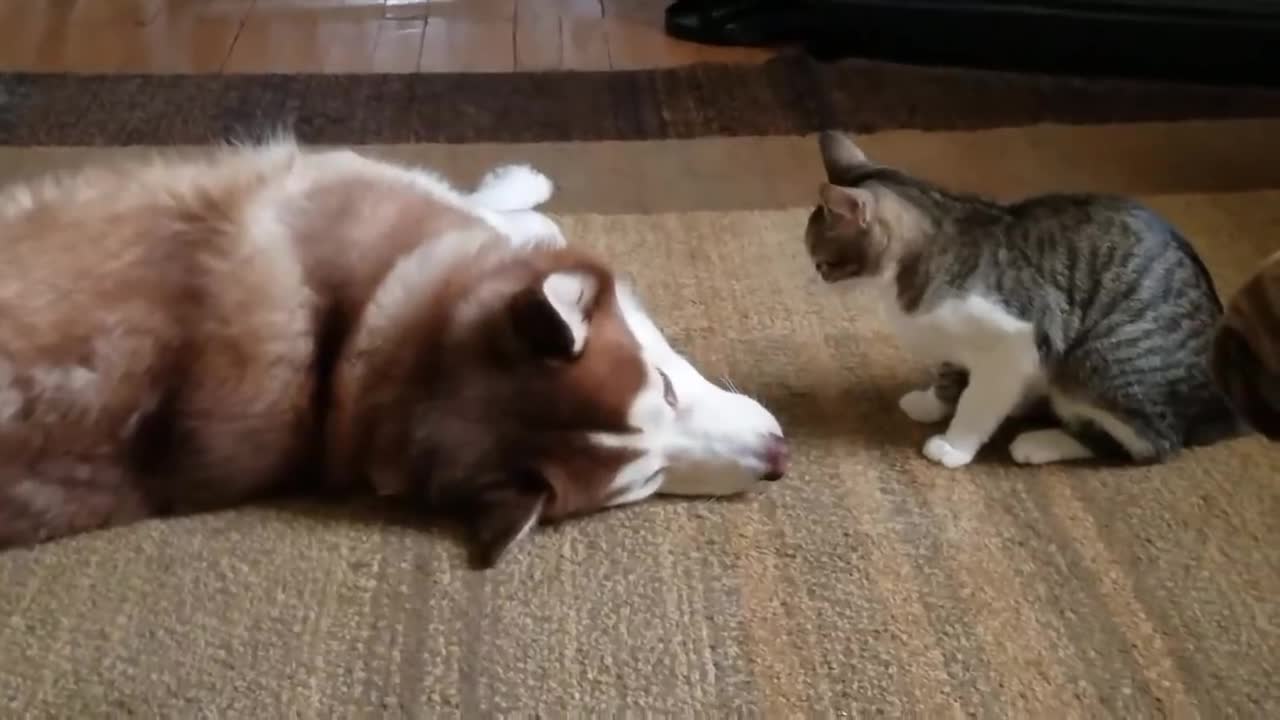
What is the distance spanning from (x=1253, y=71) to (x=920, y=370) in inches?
53.7

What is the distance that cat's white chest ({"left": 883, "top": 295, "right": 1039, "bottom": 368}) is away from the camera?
151 cm

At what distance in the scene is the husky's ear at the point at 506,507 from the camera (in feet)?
4.59

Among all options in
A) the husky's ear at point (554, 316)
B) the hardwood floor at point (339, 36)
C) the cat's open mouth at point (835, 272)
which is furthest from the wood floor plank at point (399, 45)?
the husky's ear at point (554, 316)

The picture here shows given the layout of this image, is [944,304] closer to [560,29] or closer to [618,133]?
[618,133]

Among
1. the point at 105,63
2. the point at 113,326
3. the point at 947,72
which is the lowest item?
the point at 105,63

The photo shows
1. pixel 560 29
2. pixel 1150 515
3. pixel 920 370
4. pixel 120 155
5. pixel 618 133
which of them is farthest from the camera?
pixel 560 29

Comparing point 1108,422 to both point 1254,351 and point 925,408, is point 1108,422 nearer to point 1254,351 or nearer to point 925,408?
point 925,408

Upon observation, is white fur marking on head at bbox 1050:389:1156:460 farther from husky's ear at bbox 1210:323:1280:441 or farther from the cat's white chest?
husky's ear at bbox 1210:323:1280:441

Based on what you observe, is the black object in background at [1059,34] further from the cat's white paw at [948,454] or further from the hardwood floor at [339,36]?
the cat's white paw at [948,454]

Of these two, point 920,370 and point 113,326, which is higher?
point 113,326

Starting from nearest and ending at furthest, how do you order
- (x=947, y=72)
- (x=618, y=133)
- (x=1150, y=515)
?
(x=1150, y=515) < (x=618, y=133) < (x=947, y=72)

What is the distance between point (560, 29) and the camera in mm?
3189

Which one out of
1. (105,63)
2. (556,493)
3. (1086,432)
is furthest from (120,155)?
(1086,432)

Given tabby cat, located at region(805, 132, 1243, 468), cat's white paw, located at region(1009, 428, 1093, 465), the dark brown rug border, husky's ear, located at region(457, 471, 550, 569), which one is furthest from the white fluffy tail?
cat's white paw, located at region(1009, 428, 1093, 465)
